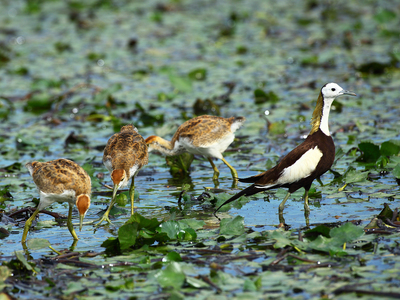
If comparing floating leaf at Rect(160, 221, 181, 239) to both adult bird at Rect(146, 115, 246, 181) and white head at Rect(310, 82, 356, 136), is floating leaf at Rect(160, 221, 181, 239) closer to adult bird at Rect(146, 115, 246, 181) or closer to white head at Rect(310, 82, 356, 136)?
white head at Rect(310, 82, 356, 136)

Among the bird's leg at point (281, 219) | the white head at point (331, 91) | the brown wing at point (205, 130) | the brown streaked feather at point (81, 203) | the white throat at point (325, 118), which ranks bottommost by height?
the bird's leg at point (281, 219)

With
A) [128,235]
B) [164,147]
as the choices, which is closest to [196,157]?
[164,147]

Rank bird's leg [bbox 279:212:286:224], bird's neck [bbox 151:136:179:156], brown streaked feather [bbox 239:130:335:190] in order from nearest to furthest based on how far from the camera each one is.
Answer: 1. bird's leg [bbox 279:212:286:224]
2. brown streaked feather [bbox 239:130:335:190]
3. bird's neck [bbox 151:136:179:156]

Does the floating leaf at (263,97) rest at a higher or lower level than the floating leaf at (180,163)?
higher

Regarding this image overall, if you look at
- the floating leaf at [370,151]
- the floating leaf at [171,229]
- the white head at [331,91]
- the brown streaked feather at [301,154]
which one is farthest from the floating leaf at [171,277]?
the floating leaf at [370,151]

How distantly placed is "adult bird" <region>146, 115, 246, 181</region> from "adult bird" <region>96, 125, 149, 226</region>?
941 millimetres

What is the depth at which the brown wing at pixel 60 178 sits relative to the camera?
576 centimetres

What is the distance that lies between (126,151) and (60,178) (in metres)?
1.15

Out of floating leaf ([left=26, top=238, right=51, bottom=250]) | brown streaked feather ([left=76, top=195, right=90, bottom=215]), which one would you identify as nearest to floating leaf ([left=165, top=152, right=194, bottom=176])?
brown streaked feather ([left=76, top=195, right=90, bottom=215])

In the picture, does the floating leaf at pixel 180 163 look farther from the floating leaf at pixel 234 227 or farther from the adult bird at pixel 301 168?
the floating leaf at pixel 234 227

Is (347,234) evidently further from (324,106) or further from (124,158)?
(124,158)

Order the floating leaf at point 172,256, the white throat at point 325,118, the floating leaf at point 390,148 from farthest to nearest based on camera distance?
the floating leaf at point 390,148 → the white throat at point 325,118 → the floating leaf at point 172,256

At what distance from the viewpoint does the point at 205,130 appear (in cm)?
799

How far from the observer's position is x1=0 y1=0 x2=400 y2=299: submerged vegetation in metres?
4.94
